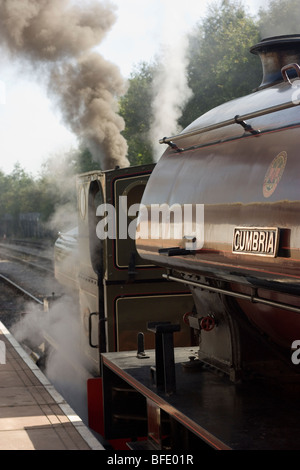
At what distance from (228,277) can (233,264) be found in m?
0.12

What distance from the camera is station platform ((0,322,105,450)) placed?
20.2 feet

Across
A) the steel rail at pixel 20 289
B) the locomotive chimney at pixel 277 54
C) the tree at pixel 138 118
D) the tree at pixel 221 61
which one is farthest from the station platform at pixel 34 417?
the tree at pixel 138 118

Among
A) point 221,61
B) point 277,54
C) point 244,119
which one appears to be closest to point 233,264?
point 244,119

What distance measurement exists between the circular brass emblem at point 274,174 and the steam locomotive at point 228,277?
0.04 ft

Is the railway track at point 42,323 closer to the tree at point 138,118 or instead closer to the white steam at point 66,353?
the white steam at point 66,353

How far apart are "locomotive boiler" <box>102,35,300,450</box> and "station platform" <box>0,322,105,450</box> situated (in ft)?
3.18

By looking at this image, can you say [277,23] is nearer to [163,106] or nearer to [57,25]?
[163,106]

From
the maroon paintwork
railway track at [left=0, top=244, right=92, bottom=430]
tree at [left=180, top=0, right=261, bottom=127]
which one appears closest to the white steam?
railway track at [left=0, top=244, right=92, bottom=430]

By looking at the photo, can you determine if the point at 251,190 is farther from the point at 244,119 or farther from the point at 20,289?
the point at 20,289

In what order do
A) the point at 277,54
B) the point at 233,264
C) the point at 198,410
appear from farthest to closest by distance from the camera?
the point at 277,54 → the point at 198,410 → the point at 233,264

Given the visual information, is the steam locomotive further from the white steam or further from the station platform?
the white steam

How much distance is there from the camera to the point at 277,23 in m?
36.5

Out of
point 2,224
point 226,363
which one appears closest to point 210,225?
point 226,363

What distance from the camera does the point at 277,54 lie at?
4926 millimetres
